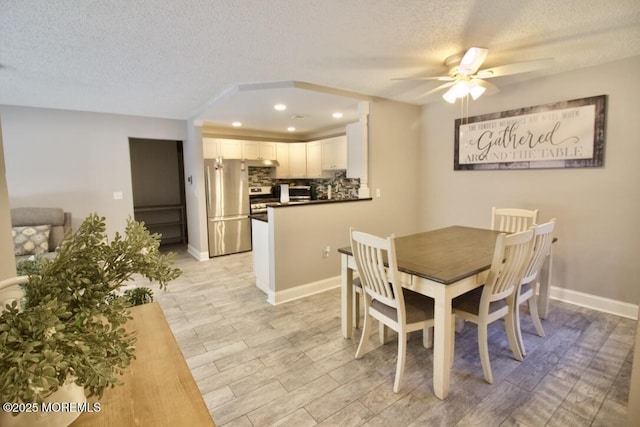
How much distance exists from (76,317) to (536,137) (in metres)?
3.99

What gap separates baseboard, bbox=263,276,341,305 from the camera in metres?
3.32

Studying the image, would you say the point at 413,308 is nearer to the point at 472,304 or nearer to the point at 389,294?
the point at 389,294

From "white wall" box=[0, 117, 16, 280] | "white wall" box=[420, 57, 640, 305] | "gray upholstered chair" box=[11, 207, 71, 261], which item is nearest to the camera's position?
"white wall" box=[0, 117, 16, 280]

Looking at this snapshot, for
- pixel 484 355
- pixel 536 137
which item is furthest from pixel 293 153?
pixel 484 355

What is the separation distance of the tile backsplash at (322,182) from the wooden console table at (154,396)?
4.67 m

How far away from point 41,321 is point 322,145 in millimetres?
5403

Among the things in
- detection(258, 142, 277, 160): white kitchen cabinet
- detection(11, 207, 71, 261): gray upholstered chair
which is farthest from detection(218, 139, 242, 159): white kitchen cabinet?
detection(11, 207, 71, 261): gray upholstered chair

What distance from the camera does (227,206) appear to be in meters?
5.25

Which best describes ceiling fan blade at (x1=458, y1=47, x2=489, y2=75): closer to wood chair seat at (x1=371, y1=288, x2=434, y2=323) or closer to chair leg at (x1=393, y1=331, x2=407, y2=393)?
wood chair seat at (x1=371, y1=288, x2=434, y2=323)

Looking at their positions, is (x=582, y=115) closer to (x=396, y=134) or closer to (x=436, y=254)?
(x=396, y=134)

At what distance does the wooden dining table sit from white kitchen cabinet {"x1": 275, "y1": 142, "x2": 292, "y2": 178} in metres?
4.01

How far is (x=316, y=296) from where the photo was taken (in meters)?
3.49

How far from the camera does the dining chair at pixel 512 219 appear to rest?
118 inches

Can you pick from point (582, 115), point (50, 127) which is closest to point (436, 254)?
point (582, 115)
